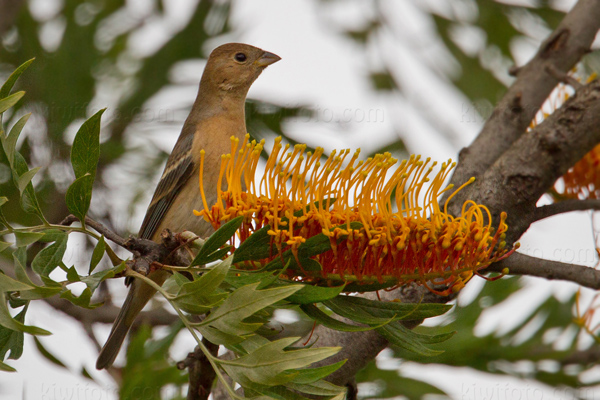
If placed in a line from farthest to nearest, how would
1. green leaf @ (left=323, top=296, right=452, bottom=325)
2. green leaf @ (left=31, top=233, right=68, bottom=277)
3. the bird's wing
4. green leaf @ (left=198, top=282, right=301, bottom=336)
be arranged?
the bird's wing < green leaf @ (left=323, top=296, right=452, bottom=325) < green leaf @ (left=31, top=233, right=68, bottom=277) < green leaf @ (left=198, top=282, right=301, bottom=336)

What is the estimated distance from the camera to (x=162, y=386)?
3.33 m

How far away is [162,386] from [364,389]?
4.30 ft

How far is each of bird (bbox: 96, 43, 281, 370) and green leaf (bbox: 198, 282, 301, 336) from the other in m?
2.30

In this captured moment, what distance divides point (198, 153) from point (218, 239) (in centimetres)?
272

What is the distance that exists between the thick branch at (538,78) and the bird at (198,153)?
178cm

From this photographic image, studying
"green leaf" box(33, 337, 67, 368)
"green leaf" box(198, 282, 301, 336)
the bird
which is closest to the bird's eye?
the bird

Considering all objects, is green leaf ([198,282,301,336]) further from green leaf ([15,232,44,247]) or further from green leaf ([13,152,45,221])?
green leaf ([13,152,45,221])

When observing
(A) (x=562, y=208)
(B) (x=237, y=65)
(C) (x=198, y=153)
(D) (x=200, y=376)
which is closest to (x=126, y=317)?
(C) (x=198, y=153)

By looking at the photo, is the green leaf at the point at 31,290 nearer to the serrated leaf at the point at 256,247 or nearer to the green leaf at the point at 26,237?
the green leaf at the point at 26,237

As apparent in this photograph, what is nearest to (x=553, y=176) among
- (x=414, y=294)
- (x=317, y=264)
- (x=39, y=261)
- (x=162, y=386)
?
(x=414, y=294)

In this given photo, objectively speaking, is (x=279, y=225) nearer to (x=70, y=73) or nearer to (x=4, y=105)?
(x=4, y=105)

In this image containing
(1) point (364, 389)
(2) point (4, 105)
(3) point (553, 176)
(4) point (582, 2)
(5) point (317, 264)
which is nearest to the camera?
(2) point (4, 105)

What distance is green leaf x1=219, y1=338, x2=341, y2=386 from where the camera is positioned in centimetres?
203

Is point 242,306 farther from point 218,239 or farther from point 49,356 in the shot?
point 49,356
